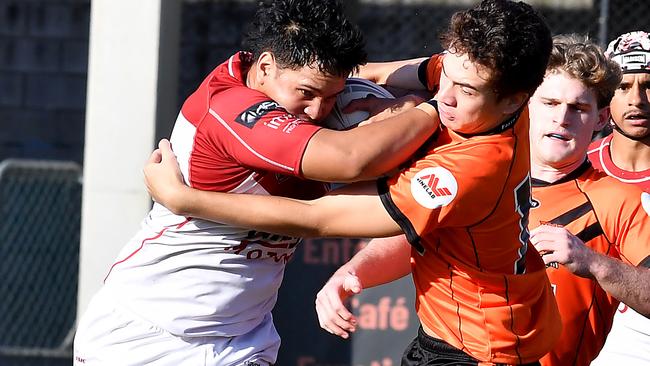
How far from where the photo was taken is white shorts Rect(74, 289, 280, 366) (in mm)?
3779

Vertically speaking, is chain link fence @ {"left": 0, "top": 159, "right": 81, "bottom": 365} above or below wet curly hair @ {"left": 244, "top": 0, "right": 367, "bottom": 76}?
below

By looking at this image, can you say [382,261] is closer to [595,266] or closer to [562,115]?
[595,266]

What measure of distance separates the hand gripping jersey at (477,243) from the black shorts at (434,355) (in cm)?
2

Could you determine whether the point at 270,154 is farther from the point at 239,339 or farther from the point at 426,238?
the point at 239,339

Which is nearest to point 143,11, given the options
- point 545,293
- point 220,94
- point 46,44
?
point 46,44

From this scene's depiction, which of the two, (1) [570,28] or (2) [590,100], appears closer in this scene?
(2) [590,100]

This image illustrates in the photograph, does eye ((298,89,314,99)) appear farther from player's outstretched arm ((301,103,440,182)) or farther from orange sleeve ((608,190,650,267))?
orange sleeve ((608,190,650,267))

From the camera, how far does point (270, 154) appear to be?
3.34 meters

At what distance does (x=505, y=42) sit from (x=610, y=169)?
177cm

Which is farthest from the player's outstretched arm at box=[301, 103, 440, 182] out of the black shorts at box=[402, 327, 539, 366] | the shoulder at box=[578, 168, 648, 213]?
the shoulder at box=[578, 168, 648, 213]

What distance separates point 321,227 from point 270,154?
0.83 feet

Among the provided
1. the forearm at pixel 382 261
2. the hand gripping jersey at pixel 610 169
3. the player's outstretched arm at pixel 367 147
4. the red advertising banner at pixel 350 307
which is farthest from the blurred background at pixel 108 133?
the player's outstretched arm at pixel 367 147

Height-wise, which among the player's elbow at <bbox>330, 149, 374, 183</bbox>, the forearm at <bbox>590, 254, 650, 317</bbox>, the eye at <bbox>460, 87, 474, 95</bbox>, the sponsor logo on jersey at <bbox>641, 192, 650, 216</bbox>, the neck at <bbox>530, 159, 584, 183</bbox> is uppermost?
the eye at <bbox>460, 87, 474, 95</bbox>

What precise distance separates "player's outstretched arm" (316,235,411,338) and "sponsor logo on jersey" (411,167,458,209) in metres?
0.36
